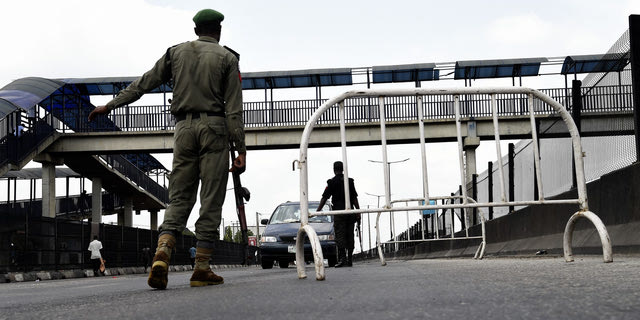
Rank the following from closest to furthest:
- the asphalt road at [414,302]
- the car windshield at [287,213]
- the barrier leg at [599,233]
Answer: the asphalt road at [414,302]
the barrier leg at [599,233]
the car windshield at [287,213]

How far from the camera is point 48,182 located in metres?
40.3

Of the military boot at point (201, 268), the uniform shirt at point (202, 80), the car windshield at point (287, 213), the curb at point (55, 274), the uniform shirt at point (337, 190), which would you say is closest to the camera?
the military boot at point (201, 268)

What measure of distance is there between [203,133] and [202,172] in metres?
0.29

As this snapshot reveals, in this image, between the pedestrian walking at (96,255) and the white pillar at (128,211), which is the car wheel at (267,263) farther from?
the white pillar at (128,211)

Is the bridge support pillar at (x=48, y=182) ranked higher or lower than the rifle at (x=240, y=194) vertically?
higher

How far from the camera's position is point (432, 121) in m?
39.0

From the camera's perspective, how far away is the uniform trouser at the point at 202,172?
6180mm

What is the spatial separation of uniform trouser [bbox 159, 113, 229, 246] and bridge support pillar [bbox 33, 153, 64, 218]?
34701 millimetres

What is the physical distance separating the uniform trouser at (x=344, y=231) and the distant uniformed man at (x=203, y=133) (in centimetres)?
653

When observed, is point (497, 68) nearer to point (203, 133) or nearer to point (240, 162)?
point (240, 162)

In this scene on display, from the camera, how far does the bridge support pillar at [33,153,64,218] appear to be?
39716mm

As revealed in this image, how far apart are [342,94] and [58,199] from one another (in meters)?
44.6

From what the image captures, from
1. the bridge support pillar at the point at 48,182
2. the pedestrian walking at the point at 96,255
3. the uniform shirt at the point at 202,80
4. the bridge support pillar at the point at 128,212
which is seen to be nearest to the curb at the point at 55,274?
the pedestrian walking at the point at 96,255

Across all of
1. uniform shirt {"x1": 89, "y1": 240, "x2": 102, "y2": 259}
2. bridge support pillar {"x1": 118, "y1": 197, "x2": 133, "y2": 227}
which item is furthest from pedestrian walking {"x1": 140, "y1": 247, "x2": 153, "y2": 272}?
bridge support pillar {"x1": 118, "y1": 197, "x2": 133, "y2": 227}
